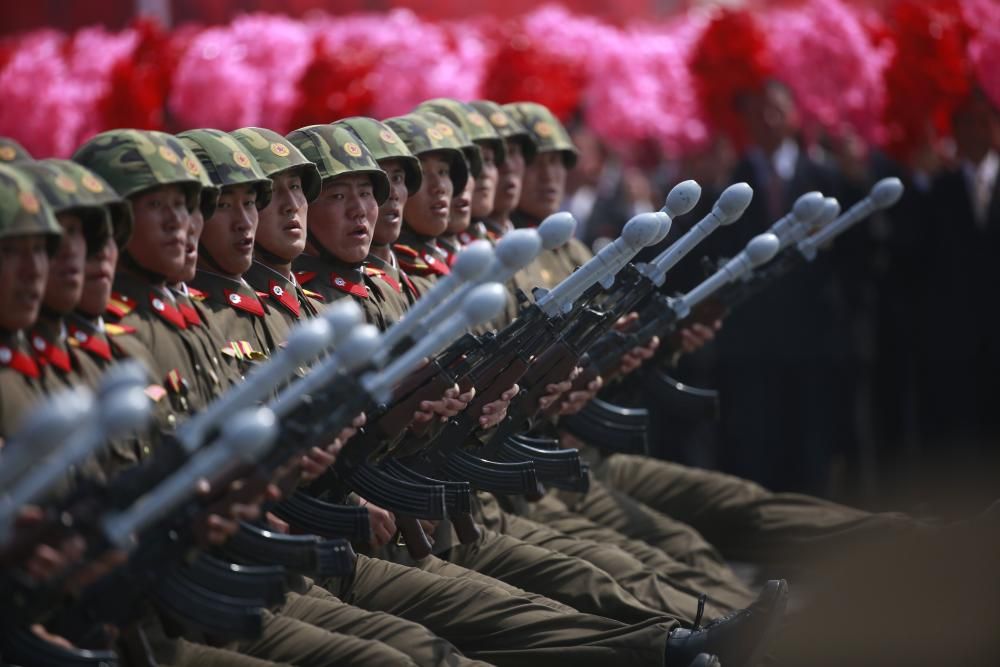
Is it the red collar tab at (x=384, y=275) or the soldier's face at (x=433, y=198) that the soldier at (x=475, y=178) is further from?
the red collar tab at (x=384, y=275)

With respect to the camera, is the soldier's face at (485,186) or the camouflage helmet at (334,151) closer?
the camouflage helmet at (334,151)

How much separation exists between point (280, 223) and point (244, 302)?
0.46m

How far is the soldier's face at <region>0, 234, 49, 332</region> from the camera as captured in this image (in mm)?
5262

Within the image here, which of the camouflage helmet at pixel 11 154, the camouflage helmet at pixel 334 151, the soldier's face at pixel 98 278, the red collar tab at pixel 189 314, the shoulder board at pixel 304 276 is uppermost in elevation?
the camouflage helmet at pixel 11 154

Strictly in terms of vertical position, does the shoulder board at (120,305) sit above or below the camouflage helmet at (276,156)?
below

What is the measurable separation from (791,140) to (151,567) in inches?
339

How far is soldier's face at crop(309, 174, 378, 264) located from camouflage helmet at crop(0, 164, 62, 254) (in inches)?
84.9

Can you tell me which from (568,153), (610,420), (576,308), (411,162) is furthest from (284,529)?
(568,153)

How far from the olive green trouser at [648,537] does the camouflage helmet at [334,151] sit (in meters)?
1.87

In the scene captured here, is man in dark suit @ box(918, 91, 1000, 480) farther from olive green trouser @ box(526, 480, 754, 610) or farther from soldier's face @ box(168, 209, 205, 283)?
soldier's face @ box(168, 209, 205, 283)

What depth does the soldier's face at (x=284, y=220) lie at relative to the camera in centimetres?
705

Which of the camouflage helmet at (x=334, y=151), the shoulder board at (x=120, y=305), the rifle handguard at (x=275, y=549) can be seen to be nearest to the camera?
the rifle handguard at (x=275, y=549)

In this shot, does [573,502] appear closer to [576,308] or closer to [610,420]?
[610,420]

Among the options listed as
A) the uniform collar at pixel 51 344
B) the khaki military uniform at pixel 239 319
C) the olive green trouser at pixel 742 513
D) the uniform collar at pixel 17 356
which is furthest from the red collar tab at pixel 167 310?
the olive green trouser at pixel 742 513
